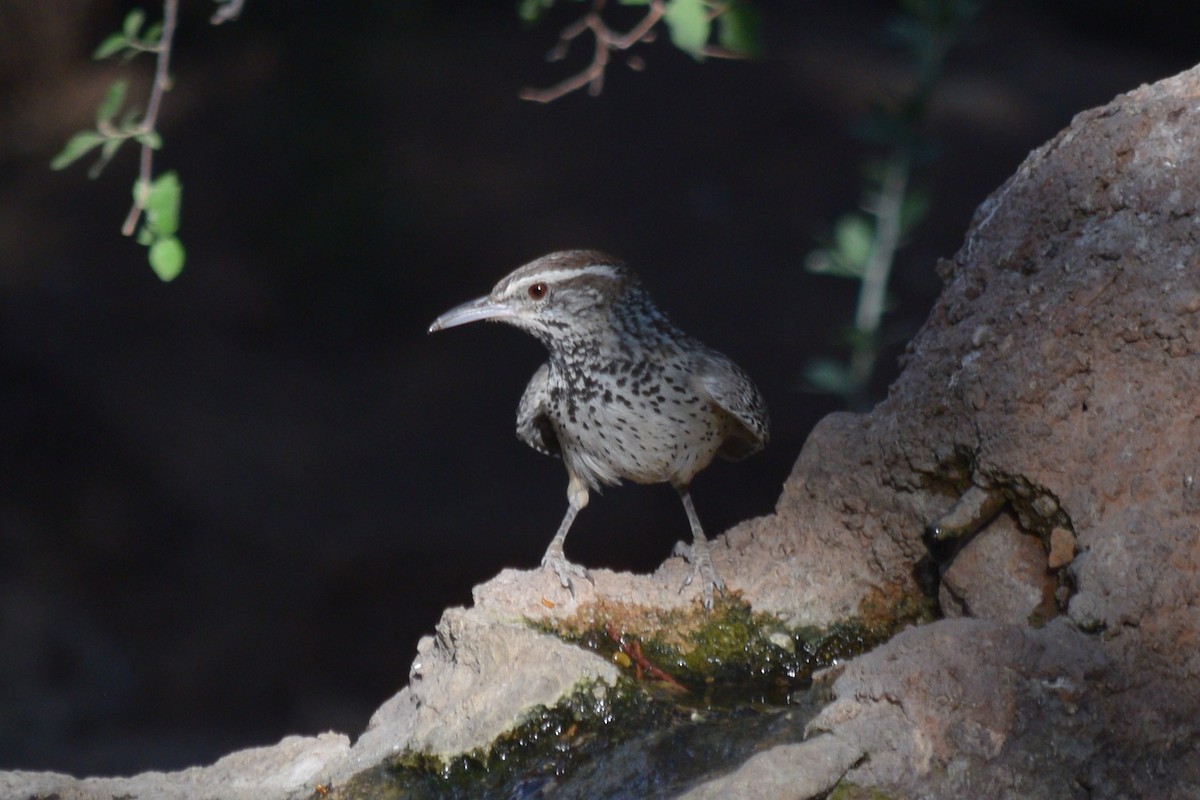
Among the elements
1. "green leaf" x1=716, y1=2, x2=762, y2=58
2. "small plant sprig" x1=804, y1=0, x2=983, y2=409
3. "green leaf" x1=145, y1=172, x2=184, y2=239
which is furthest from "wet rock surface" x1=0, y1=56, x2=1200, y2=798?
"small plant sprig" x1=804, y1=0, x2=983, y2=409

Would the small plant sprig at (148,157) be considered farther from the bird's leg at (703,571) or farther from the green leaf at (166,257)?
the bird's leg at (703,571)

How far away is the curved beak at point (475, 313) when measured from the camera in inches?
178

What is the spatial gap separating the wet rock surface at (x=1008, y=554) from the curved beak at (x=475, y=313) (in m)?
0.95

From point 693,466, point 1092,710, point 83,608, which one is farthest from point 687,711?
point 83,608

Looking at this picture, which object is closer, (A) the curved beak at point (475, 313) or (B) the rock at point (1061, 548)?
(B) the rock at point (1061, 548)

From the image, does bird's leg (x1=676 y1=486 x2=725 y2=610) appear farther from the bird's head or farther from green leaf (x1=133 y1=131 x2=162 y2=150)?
green leaf (x1=133 y1=131 x2=162 y2=150)

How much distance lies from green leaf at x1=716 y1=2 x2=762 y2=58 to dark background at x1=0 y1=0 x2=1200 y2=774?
107 inches

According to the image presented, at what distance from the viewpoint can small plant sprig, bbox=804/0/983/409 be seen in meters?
5.45

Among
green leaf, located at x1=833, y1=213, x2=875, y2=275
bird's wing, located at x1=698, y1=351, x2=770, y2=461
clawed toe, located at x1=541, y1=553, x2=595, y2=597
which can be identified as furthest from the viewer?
green leaf, located at x1=833, y1=213, x2=875, y2=275

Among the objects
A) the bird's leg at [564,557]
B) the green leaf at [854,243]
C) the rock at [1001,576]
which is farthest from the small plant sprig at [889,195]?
the rock at [1001,576]

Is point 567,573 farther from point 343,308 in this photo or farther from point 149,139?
point 343,308

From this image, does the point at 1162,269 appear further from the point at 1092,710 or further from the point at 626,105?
the point at 626,105

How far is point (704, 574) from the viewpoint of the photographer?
162 inches

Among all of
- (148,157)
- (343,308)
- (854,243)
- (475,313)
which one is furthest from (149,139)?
(343,308)
